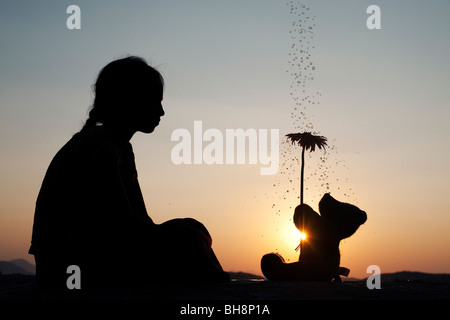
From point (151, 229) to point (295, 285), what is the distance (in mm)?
1268

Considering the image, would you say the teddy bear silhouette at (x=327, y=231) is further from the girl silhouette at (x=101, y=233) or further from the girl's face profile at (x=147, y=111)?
the girl's face profile at (x=147, y=111)

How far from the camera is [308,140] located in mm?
11703

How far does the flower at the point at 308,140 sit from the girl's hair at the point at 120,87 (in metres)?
6.75

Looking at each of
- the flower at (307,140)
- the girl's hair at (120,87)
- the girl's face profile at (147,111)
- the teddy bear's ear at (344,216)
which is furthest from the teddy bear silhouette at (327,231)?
the flower at (307,140)

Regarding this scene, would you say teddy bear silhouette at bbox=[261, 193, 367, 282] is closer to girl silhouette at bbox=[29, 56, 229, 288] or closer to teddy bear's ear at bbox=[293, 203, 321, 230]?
teddy bear's ear at bbox=[293, 203, 321, 230]

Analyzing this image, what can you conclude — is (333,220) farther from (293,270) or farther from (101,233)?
(101,233)

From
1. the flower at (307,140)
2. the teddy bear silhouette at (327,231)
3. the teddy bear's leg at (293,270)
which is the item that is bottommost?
the teddy bear's leg at (293,270)

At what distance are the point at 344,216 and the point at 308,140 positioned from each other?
6.42 meters

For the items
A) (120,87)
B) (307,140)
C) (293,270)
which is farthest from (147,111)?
(307,140)

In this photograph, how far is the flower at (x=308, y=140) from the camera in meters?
11.5

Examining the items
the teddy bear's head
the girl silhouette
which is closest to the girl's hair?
the girl silhouette
